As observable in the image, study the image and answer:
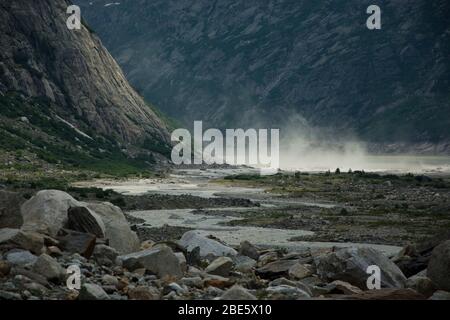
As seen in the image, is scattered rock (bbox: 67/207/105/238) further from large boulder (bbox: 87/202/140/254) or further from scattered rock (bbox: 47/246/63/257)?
scattered rock (bbox: 47/246/63/257)

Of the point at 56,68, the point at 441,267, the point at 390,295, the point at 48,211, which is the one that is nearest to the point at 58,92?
the point at 56,68

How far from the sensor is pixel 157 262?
3014 centimetres

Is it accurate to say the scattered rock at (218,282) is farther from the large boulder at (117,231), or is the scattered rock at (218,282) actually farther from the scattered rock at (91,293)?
the large boulder at (117,231)

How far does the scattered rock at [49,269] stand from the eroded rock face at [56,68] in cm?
15045

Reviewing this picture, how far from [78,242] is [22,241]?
2525mm

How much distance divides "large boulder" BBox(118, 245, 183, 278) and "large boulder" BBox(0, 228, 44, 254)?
11.1 ft

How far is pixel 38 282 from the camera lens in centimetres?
2500

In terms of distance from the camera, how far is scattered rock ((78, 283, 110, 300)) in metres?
23.2

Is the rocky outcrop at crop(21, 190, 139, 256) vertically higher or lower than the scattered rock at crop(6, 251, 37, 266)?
higher

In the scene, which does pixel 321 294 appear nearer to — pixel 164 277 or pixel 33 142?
pixel 164 277

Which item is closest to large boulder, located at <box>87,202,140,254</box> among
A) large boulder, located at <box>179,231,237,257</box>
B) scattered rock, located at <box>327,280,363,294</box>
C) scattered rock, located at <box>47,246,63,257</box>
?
Result: large boulder, located at <box>179,231,237,257</box>

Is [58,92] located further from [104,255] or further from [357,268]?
[357,268]
